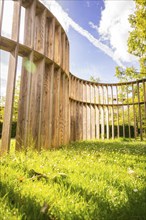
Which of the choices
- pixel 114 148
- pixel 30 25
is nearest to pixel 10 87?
pixel 30 25

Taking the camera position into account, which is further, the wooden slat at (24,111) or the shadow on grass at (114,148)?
the shadow on grass at (114,148)

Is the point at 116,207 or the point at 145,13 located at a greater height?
the point at 145,13

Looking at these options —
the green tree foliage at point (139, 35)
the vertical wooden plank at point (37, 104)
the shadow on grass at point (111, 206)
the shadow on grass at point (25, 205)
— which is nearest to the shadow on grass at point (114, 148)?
the vertical wooden plank at point (37, 104)

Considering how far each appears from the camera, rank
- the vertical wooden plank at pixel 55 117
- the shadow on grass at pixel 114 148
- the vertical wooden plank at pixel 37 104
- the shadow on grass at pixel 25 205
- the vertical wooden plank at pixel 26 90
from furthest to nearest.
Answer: the vertical wooden plank at pixel 55 117 < the vertical wooden plank at pixel 37 104 < the shadow on grass at pixel 114 148 < the vertical wooden plank at pixel 26 90 < the shadow on grass at pixel 25 205

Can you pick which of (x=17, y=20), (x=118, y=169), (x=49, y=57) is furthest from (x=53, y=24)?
(x=118, y=169)

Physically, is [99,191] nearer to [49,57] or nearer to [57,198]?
[57,198]

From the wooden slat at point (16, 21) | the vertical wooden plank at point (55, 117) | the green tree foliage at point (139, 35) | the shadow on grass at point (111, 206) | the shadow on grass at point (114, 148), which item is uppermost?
the green tree foliage at point (139, 35)

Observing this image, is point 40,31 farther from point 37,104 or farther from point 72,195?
point 72,195

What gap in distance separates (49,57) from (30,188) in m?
4.75

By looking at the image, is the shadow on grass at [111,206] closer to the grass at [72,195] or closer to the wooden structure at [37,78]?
the grass at [72,195]

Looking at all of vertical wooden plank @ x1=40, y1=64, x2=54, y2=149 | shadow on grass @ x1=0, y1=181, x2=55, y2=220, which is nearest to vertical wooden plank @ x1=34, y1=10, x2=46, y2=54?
vertical wooden plank @ x1=40, y1=64, x2=54, y2=149

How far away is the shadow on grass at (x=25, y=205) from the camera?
58.6 inches

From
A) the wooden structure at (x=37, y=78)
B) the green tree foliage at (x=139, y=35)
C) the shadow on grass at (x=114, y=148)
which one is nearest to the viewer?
the wooden structure at (x=37, y=78)

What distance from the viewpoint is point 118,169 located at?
2975mm
